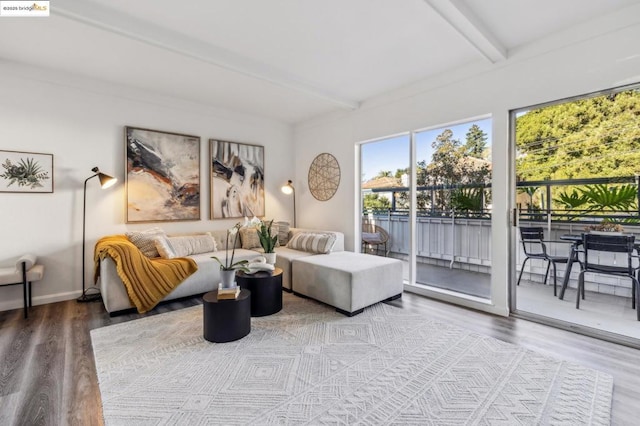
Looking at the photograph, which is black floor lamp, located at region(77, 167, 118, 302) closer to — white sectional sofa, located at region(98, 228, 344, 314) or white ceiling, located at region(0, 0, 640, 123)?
white sectional sofa, located at region(98, 228, 344, 314)

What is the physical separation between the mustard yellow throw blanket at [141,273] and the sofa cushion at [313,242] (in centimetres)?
159

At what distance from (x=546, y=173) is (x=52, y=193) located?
17.7ft

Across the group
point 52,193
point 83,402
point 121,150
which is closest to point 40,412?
point 83,402

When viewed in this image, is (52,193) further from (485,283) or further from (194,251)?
(485,283)

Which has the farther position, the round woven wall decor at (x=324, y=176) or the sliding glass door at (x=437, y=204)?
the round woven wall decor at (x=324, y=176)

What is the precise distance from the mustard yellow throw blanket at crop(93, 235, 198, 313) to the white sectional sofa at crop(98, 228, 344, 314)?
0.08 m

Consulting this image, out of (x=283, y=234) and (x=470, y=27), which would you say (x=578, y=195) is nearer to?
(x=470, y=27)

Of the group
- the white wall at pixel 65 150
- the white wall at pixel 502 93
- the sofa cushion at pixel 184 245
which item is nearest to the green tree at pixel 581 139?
the white wall at pixel 502 93

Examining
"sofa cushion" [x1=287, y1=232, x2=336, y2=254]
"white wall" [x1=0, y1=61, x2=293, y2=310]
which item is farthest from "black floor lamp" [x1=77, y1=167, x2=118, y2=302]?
"sofa cushion" [x1=287, y1=232, x2=336, y2=254]

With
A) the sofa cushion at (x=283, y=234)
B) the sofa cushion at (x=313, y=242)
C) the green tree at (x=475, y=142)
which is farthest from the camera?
the sofa cushion at (x=283, y=234)

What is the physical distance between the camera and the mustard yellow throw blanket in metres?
3.16

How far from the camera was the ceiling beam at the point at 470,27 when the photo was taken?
90.1 inches

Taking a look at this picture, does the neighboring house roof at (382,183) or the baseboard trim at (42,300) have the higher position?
the neighboring house roof at (382,183)

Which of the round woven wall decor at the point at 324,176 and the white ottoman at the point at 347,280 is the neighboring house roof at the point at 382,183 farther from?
the white ottoman at the point at 347,280
